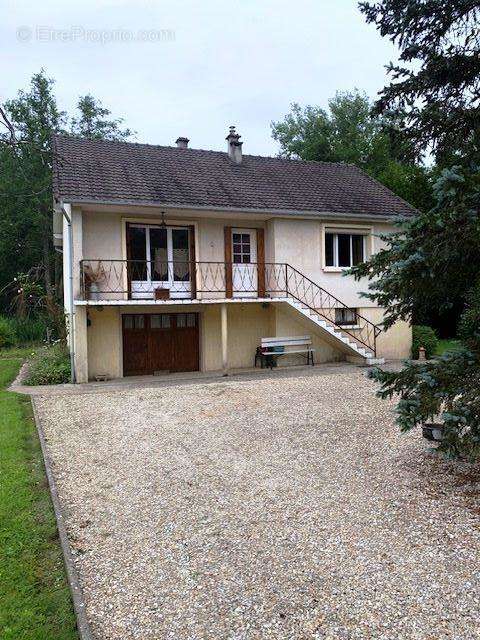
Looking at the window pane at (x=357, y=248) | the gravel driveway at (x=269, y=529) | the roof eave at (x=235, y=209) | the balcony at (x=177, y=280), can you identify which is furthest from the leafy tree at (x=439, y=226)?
the window pane at (x=357, y=248)

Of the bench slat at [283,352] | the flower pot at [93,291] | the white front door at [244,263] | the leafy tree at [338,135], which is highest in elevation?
the leafy tree at [338,135]

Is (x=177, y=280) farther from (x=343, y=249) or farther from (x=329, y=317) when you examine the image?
(x=343, y=249)

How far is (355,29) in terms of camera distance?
686cm

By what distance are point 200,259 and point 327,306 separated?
452cm

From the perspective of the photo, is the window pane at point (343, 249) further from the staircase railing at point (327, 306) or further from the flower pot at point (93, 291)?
the flower pot at point (93, 291)

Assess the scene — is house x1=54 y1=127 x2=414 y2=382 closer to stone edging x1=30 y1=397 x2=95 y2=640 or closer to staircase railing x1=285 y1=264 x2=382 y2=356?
staircase railing x1=285 y1=264 x2=382 y2=356

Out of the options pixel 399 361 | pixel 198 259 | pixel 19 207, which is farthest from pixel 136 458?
pixel 19 207

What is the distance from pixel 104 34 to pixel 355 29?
3.31 meters

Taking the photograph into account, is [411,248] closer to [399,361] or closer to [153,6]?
[153,6]

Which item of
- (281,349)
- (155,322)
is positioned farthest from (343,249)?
(155,322)

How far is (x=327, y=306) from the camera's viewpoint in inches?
665

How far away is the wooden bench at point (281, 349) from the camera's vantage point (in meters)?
15.9

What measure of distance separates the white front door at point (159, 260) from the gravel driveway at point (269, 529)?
23.1 feet

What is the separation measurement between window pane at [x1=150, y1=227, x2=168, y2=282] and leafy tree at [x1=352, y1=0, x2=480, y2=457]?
9.89 metres
